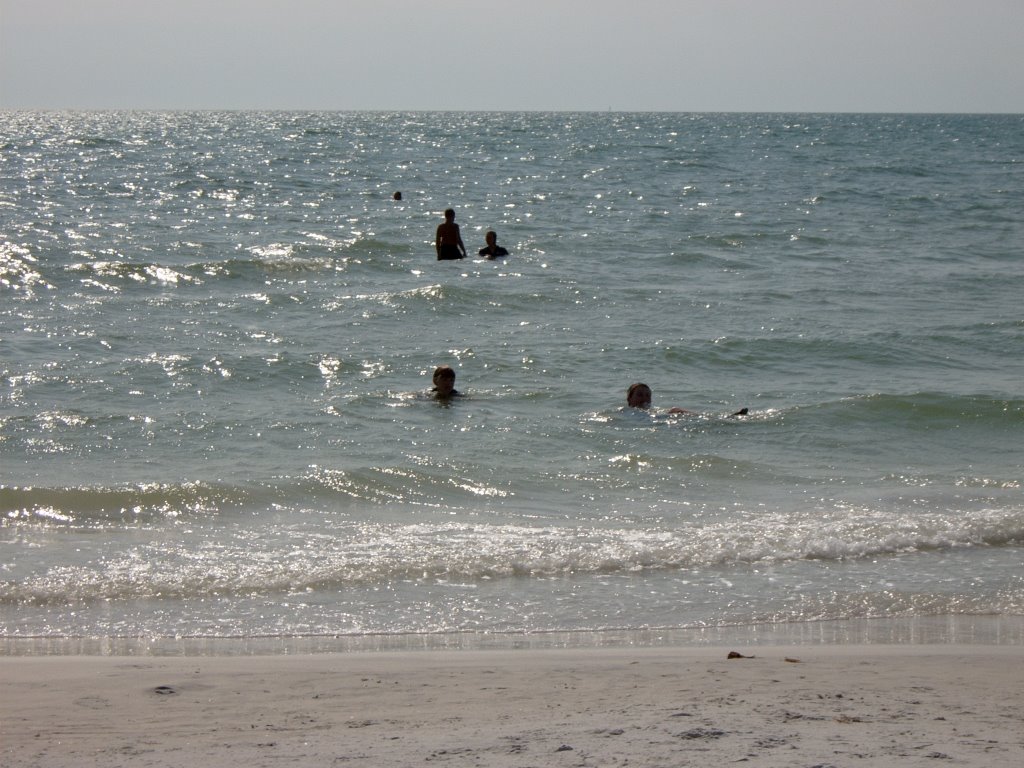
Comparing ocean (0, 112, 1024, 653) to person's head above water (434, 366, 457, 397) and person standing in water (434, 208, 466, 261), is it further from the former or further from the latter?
person standing in water (434, 208, 466, 261)

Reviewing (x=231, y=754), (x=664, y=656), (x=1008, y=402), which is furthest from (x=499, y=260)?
(x=231, y=754)

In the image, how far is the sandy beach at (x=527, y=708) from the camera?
12.4 ft

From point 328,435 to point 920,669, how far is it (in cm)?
598

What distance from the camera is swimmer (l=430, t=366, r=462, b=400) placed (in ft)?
35.9

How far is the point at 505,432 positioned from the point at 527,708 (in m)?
5.80

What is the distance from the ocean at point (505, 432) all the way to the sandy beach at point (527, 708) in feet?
1.58

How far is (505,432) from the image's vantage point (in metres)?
10.1

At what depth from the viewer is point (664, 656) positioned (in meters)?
5.12

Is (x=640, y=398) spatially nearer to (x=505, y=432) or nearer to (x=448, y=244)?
(x=505, y=432)

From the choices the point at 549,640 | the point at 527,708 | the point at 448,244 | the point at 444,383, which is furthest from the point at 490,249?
the point at 527,708

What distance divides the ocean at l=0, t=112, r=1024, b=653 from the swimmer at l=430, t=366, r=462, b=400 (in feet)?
0.45

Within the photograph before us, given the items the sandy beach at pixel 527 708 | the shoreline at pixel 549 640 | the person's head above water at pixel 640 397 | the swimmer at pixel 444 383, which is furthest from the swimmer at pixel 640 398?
the sandy beach at pixel 527 708

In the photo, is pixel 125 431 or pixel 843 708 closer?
pixel 843 708

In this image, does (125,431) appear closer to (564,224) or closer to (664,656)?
(664,656)
